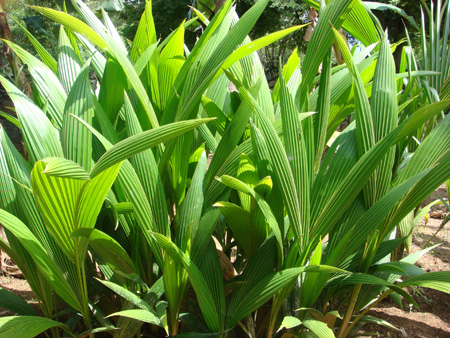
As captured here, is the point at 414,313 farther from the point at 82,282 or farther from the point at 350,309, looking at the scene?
the point at 82,282

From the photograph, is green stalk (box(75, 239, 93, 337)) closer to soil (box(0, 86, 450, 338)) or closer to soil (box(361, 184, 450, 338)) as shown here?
soil (box(0, 86, 450, 338))

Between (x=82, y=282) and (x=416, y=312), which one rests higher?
(x=82, y=282)

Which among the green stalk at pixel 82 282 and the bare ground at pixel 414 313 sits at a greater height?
the green stalk at pixel 82 282

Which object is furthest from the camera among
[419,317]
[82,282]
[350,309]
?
[419,317]

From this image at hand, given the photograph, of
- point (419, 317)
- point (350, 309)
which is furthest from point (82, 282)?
point (419, 317)

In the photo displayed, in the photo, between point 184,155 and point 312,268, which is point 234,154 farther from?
point 312,268

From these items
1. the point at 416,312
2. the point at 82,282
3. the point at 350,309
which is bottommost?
the point at 416,312

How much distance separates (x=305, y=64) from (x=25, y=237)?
2.56 ft

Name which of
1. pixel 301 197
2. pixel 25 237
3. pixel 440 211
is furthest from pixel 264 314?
pixel 440 211

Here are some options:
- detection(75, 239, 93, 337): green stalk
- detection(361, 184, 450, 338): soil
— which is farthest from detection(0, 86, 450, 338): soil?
detection(75, 239, 93, 337): green stalk

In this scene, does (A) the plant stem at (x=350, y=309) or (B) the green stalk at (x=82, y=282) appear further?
(A) the plant stem at (x=350, y=309)

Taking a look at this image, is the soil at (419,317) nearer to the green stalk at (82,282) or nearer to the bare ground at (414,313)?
the bare ground at (414,313)

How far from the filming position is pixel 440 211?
108 inches

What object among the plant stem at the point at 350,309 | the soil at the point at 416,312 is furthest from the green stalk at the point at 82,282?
the plant stem at the point at 350,309
